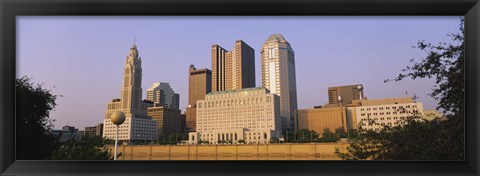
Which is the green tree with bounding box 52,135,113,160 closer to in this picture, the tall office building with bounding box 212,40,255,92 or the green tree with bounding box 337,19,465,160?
the green tree with bounding box 337,19,465,160

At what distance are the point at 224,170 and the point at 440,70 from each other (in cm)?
118

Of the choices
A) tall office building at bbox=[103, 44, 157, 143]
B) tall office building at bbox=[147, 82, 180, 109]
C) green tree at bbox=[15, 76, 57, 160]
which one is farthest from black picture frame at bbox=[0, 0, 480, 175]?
tall office building at bbox=[147, 82, 180, 109]

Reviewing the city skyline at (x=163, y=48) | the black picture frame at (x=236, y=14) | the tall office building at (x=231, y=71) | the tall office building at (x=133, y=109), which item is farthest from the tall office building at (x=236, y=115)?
the black picture frame at (x=236, y=14)

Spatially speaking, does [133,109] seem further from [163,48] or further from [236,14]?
[236,14]

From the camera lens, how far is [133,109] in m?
4.37

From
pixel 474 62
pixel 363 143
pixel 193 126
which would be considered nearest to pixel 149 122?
pixel 193 126

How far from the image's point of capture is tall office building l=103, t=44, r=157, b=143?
3.16 m

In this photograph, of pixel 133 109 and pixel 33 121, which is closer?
pixel 33 121

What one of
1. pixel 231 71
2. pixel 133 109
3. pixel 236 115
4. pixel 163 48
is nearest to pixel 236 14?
pixel 163 48

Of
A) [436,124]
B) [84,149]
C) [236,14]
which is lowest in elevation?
[84,149]

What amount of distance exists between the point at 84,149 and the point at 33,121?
12.5 inches

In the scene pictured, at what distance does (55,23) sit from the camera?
125cm

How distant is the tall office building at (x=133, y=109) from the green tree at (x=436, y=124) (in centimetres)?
192

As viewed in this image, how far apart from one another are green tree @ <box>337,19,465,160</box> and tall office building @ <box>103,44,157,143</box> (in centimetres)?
192
